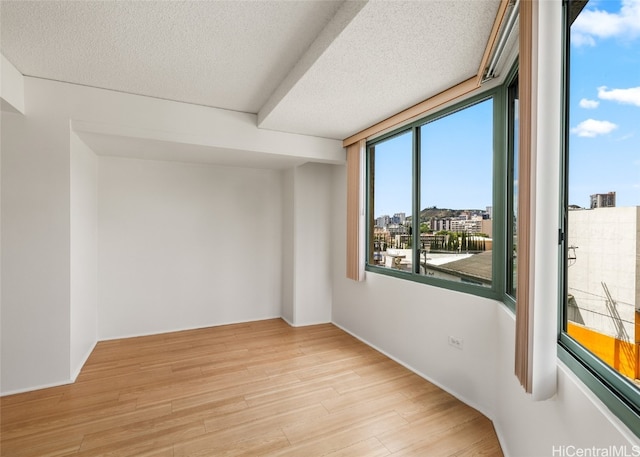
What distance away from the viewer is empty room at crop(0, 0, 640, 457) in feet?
4.16

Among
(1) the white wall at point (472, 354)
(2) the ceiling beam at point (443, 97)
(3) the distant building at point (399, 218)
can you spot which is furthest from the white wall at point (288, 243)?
(3) the distant building at point (399, 218)

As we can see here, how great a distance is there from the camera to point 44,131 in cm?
266

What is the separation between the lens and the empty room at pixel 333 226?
4.16ft

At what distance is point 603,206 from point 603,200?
0.02 meters

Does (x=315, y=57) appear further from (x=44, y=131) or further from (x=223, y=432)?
(x=223, y=432)

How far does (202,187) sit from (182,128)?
127 centimetres

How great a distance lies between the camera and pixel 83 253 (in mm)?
3164

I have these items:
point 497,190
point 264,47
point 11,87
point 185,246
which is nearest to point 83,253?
point 185,246

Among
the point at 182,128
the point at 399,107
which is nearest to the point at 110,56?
the point at 182,128

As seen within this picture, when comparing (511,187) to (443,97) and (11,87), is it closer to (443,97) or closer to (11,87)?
(443,97)

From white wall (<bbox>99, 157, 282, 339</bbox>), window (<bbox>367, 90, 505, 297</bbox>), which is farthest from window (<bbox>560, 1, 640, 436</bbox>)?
white wall (<bbox>99, 157, 282, 339</bbox>)

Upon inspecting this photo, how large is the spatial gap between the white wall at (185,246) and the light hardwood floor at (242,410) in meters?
0.74

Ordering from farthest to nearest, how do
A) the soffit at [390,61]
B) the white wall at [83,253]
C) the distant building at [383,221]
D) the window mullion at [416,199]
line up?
the distant building at [383,221]
the window mullion at [416,199]
the white wall at [83,253]
the soffit at [390,61]

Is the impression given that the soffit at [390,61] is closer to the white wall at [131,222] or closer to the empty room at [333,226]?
the empty room at [333,226]
